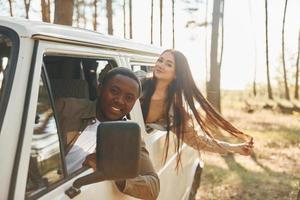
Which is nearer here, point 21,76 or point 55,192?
point 21,76

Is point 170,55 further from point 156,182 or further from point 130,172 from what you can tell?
point 130,172

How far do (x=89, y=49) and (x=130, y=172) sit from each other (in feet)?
3.14

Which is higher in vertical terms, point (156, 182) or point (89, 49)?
point (89, 49)

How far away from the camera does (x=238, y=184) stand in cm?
834

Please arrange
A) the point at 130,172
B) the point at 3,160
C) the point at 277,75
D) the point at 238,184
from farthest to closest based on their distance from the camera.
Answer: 1. the point at 277,75
2. the point at 238,184
3. the point at 130,172
4. the point at 3,160

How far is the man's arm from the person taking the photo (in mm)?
2391

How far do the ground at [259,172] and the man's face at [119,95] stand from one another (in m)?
5.20

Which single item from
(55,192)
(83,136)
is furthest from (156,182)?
(55,192)

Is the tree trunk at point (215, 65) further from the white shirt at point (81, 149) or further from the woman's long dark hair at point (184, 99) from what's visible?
the white shirt at point (81, 149)

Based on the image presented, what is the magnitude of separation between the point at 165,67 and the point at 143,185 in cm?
163

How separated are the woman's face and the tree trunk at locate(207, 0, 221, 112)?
10.8m

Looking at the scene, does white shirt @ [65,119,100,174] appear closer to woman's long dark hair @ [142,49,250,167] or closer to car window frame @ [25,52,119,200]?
car window frame @ [25,52,119,200]

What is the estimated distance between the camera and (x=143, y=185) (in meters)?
2.39

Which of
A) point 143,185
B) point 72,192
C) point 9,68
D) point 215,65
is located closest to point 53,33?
point 9,68
